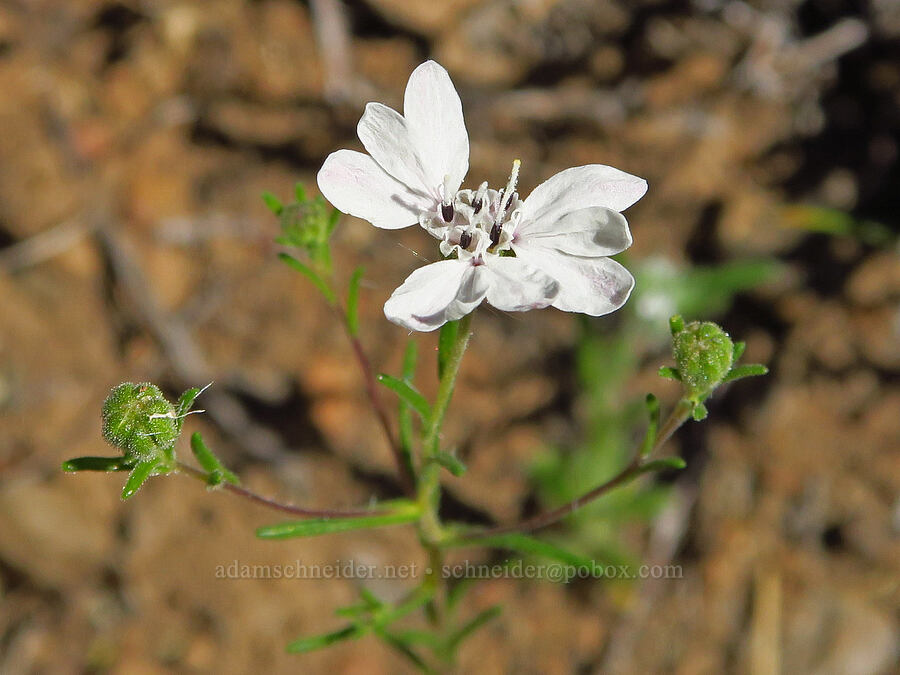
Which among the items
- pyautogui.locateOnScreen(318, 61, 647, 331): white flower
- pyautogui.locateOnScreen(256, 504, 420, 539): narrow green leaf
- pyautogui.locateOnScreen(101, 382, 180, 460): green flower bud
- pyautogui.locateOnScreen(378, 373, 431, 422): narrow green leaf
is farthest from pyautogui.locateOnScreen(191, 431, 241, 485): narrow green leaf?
pyautogui.locateOnScreen(318, 61, 647, 331): white flower

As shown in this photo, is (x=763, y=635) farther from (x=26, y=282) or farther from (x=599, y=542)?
(x=26, y=282)

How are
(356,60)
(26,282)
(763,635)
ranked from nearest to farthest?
1. (763,635)
2. (26,282)
3. (356,60)

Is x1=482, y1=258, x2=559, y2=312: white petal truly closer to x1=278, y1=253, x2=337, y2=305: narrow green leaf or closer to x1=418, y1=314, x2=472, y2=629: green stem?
x1=418, y1=314, x2=472, y2=629: green stem

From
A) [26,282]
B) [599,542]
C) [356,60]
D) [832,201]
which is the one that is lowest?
[599,542]

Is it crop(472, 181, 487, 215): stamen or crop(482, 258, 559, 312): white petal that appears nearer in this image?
crop(482, 258, 559, 312): white petal

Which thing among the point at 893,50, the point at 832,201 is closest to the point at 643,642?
the point at 832,201

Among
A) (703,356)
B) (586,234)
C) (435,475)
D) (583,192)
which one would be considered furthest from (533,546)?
(583,192)

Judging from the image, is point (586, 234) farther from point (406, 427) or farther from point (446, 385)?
point (406, 427)

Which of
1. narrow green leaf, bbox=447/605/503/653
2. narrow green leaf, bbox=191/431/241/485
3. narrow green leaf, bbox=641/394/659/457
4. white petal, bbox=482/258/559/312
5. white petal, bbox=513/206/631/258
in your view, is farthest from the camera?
narrow green leaf, bbox=447/605/503/653
